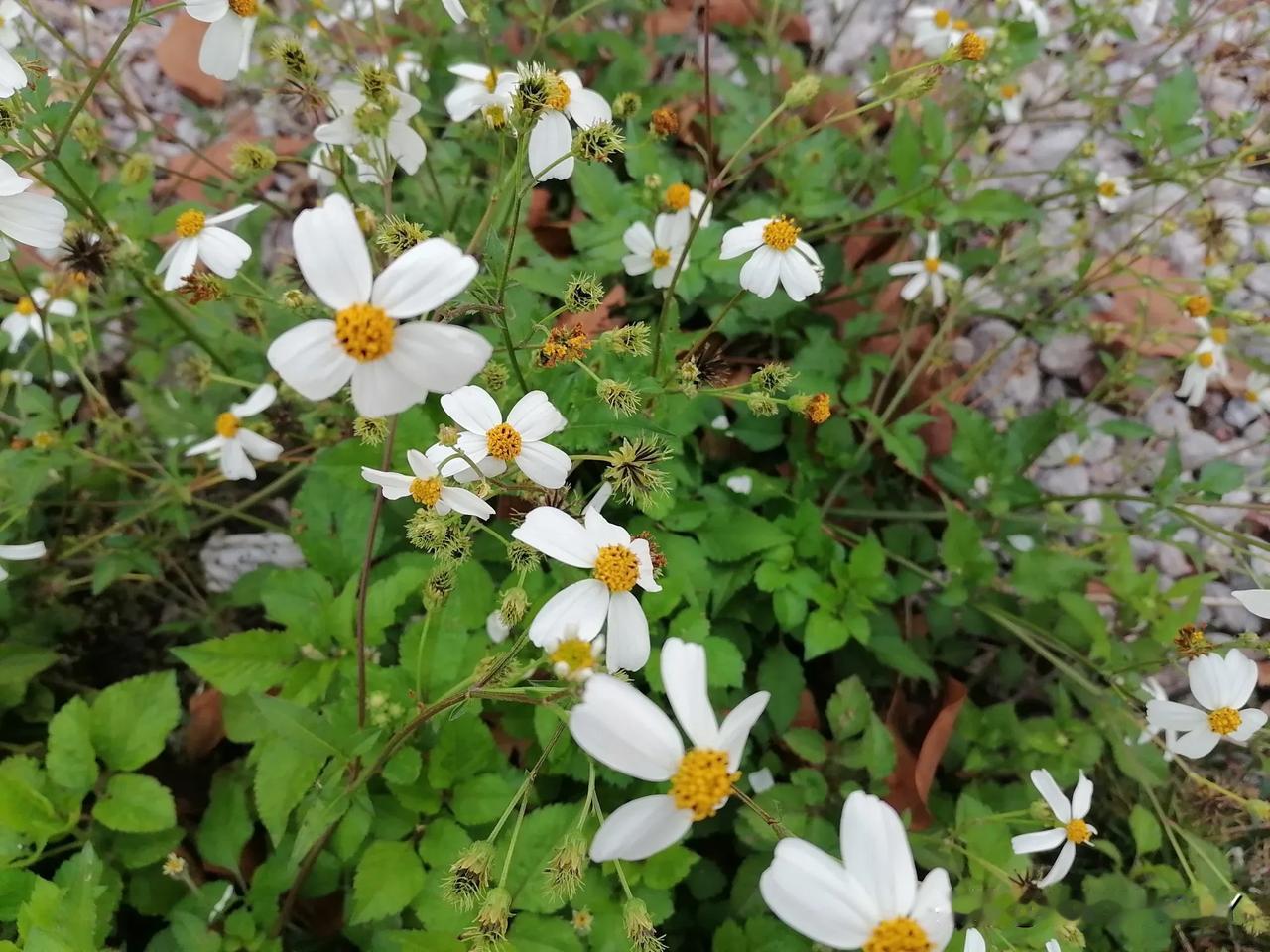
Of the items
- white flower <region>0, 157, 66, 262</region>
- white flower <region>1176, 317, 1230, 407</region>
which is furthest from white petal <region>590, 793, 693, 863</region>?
white flower <region>1176, 317, 1230, 407</region>

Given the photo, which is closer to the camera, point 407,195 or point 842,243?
point 407,195

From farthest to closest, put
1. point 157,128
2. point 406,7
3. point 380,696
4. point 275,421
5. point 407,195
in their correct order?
point 406,7 < point 407,195 < point 157,128 < point 275,421 < point 380,696

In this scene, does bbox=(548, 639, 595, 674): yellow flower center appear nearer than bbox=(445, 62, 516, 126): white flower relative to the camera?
Yes

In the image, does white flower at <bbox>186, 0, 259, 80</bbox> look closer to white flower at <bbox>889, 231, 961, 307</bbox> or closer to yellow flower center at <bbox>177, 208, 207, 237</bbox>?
yellow flower center at <bbox>177, 208, 207, 237</bbox>

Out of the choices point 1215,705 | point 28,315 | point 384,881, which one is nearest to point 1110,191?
point 1215,705

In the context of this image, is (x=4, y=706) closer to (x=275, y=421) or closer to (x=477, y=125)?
(x=275, y=421)

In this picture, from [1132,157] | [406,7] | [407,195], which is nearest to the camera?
[407,195]

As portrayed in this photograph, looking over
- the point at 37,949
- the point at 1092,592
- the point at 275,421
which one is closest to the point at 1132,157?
the point at 1092,592
